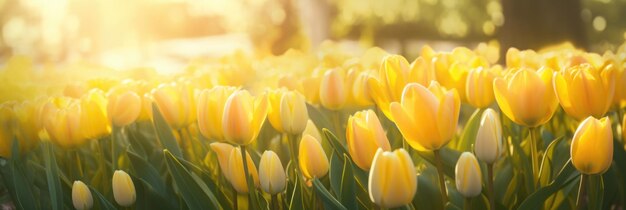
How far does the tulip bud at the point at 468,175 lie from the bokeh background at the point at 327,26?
3.55 m

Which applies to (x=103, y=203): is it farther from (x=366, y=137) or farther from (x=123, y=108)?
(x=366, y=137)

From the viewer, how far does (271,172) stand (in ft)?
4.92

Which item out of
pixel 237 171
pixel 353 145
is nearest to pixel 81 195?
pixel 237 171

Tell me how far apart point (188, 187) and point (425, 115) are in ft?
1.66

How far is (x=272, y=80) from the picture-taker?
2697 mm

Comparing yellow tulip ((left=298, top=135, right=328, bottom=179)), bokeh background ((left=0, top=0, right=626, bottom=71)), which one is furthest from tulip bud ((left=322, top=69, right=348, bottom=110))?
bokeh background ((left=0, top=0, right=626, bottom=71))

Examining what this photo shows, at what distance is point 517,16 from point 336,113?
3.75 metres

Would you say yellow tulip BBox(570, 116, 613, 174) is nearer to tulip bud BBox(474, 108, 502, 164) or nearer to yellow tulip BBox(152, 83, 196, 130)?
tulip bud BBox(474, 108, 502, 164)

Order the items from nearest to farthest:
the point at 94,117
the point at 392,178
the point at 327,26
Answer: the point at 392,178 < the point at 94,117 < the point at 327,26

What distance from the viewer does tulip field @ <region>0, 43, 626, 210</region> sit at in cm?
142

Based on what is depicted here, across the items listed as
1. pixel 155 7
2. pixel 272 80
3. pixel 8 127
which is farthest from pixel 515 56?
pixel 155 7

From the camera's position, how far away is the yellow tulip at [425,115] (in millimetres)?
1399

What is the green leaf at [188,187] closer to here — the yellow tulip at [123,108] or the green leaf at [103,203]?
the green leaf at [103,203]

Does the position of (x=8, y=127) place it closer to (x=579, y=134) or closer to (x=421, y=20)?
(x=579, y=134)
